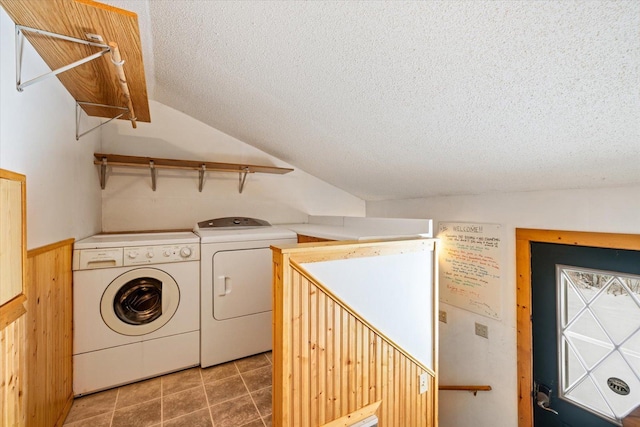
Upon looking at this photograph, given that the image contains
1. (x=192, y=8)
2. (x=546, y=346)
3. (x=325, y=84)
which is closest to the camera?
(x=192, y=8)

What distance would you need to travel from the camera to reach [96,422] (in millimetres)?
1569

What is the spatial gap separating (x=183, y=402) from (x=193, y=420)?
7.8 inches

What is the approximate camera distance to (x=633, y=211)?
60.7 inches

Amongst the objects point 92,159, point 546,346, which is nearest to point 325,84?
point 92,159

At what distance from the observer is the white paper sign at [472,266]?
7.19 feet

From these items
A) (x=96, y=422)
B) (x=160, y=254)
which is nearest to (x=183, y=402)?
(x=96, y=422)

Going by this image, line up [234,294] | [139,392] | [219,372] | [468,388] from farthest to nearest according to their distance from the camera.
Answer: [468,388]
[234,294]
[219,372]
[139,392]

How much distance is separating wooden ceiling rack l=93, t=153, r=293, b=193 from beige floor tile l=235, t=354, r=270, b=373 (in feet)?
5.59

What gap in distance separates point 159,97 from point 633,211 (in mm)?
3631

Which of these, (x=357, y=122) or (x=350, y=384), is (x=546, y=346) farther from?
(x=357, y=122)

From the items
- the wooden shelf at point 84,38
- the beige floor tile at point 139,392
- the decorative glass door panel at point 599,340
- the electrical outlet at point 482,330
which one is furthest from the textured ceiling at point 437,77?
the beige floor tile at point 139,392

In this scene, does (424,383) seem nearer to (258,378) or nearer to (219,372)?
(258,378)

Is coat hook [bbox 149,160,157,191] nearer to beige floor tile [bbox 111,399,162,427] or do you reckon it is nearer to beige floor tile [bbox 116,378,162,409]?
beige floor tile [bbox 116,378,162,409]

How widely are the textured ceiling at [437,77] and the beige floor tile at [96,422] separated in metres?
2.21
